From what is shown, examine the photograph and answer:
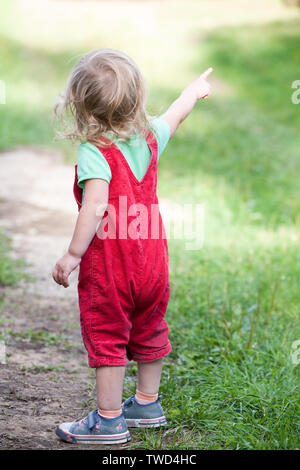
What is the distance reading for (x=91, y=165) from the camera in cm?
227

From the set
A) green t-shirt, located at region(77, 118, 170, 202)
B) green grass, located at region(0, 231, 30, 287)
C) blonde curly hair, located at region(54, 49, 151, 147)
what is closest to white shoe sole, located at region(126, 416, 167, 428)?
green t-shirt, located at region(77, 118, 170, 202)

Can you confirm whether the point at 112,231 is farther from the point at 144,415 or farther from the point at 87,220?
the point at 144,415

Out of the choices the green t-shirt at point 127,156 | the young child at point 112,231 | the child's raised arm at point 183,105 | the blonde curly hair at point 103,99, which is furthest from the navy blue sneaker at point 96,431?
the child's raised arm at point 183,105

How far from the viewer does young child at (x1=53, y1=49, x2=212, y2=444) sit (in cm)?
229

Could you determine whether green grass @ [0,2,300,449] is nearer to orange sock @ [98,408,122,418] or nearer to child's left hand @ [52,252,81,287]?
orange sock @ [98,408,122,418]

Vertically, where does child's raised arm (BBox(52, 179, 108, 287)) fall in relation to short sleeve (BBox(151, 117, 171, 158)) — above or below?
below

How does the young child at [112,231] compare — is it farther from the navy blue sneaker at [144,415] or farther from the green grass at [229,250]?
the green grass at [229,250]

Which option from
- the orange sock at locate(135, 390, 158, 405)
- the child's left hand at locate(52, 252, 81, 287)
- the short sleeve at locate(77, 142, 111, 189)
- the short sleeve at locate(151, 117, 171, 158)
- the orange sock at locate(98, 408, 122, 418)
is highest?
the short sleeve at locate(151, 117, 171, 158)

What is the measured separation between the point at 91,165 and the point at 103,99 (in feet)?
0.75

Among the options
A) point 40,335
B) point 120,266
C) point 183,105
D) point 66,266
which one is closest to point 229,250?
point 40,335

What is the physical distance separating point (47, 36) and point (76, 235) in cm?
1339

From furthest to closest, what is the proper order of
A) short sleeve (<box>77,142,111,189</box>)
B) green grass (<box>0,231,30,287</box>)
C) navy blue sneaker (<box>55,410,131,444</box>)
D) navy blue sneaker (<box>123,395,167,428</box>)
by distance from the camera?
green grass (<box>0,231,30,287</box>) → navy blue sneaker (<box>123,395,167,428</box>) → navy blue sneaker (<box>55,410,131,444</box>) → short sleeve (<box>77,142,111,189</box>)
